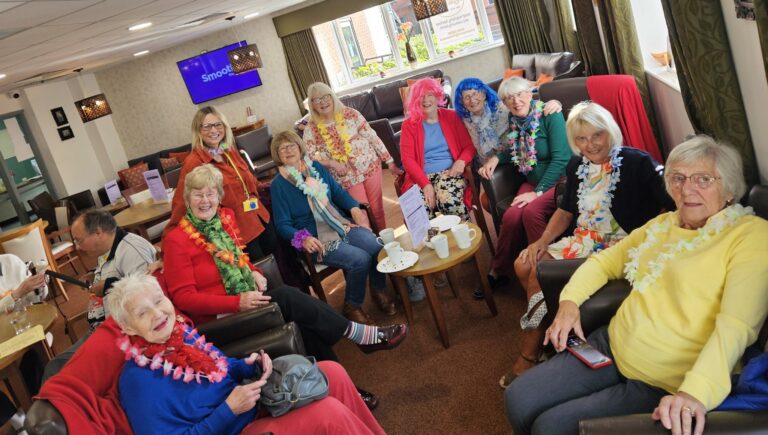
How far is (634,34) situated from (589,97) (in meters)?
0.46

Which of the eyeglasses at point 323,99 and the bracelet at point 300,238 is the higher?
the eyeglasses at point 323,99

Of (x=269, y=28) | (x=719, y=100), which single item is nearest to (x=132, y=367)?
(x=719, y=100)

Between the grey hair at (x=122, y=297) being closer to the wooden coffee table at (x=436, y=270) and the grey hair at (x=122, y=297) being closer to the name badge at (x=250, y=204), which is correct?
the wooden coffee table at (x=436, y=270)

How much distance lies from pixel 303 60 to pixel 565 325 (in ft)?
28.3

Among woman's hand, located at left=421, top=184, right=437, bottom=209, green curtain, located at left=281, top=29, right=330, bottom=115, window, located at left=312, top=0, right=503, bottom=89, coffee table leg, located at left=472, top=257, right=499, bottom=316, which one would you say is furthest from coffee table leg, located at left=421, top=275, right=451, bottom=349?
green curtain, located at left=281, top=29, right=330, bottom=115

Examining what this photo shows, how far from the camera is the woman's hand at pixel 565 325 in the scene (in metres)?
2.00

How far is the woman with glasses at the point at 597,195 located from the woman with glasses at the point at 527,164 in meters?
0.48

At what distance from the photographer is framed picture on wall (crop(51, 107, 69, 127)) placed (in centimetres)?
956

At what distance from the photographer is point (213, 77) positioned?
1033 centimetres

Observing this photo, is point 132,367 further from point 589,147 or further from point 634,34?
point 634,34

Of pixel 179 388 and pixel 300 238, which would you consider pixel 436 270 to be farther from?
pixel 179 388

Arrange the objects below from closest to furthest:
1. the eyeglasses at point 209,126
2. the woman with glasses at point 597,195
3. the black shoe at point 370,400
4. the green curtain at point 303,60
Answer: the woman with glasses at point 597,195, the black shoe at point 370,400, the eyeglasses at point 209,126, the green curtain at point 303,60

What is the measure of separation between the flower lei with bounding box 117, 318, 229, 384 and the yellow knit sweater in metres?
1.38

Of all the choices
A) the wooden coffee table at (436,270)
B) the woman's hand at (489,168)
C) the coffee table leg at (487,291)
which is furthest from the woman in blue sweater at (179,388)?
the woman's hand at (489,168)
